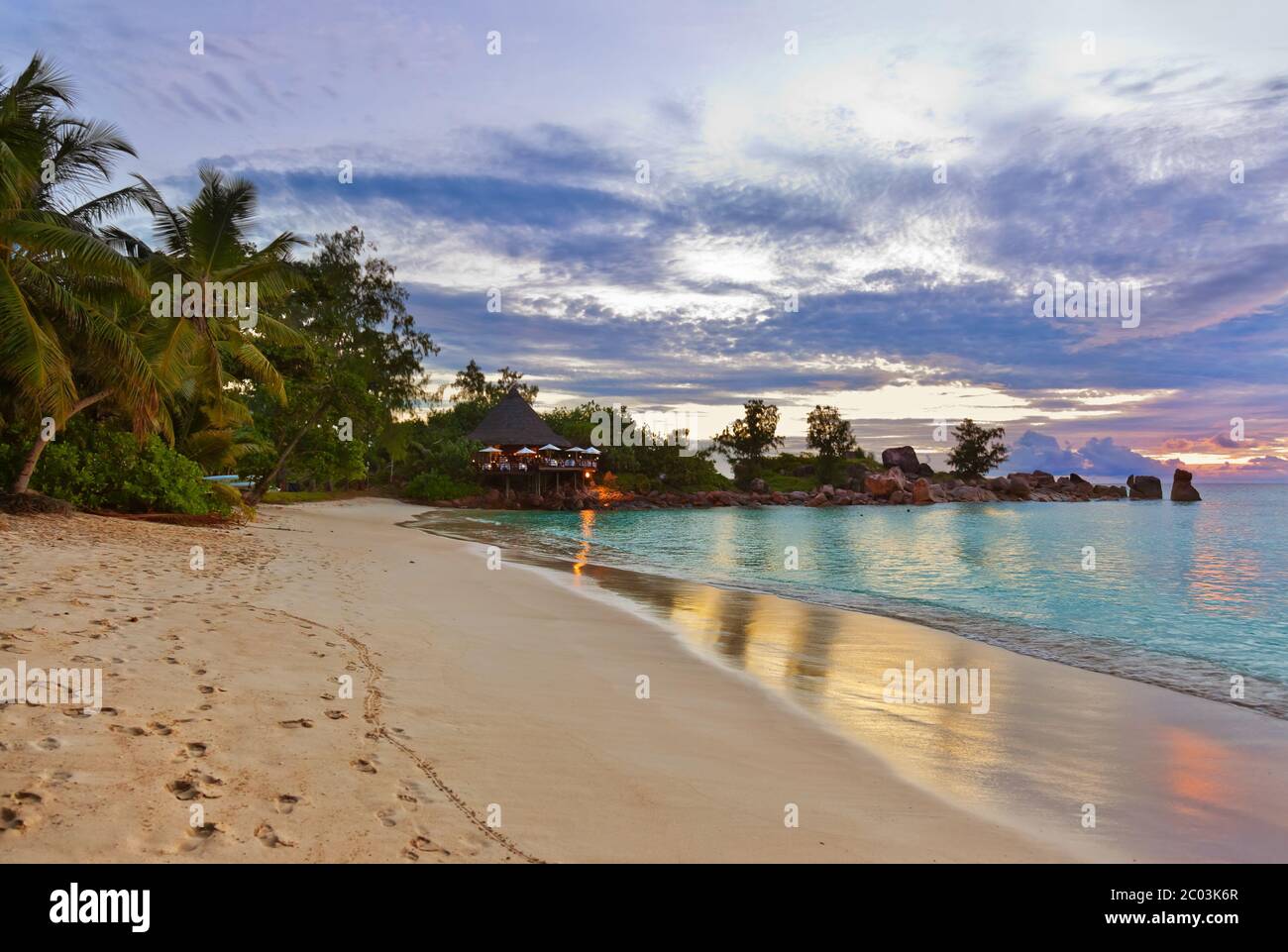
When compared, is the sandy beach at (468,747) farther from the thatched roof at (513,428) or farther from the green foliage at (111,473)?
the thatched roof at (513,428)

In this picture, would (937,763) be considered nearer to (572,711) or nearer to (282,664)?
(572,711)

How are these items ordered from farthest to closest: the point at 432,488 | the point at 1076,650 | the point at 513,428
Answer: the point at 513,428 → the point at 432,488 → the point at 1076,650

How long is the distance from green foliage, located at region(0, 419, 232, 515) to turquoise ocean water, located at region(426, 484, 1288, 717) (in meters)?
11.0

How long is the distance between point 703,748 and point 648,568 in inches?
637

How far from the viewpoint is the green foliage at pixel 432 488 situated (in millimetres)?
59688

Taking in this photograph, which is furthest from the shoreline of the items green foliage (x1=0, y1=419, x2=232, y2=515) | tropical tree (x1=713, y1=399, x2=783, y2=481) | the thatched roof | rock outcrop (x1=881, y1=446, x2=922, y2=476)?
rock outcrop (x1=881, y1=446, x2=922, y2=476)

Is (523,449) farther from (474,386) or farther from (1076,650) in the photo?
(1076,650)

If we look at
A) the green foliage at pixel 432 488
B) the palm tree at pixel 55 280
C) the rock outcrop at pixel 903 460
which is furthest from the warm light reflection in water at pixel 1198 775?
the rock outcrop at pixel 903 460

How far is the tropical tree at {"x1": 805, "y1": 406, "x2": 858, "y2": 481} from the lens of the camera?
319 ft

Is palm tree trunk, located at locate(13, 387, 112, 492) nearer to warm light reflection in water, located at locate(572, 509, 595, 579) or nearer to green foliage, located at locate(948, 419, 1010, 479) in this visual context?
warm light reflection in water, located at locate(572, 509, 595, 579)

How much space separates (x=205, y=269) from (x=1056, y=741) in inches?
864

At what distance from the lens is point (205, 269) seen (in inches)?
783

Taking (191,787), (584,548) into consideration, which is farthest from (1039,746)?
(584,548)
